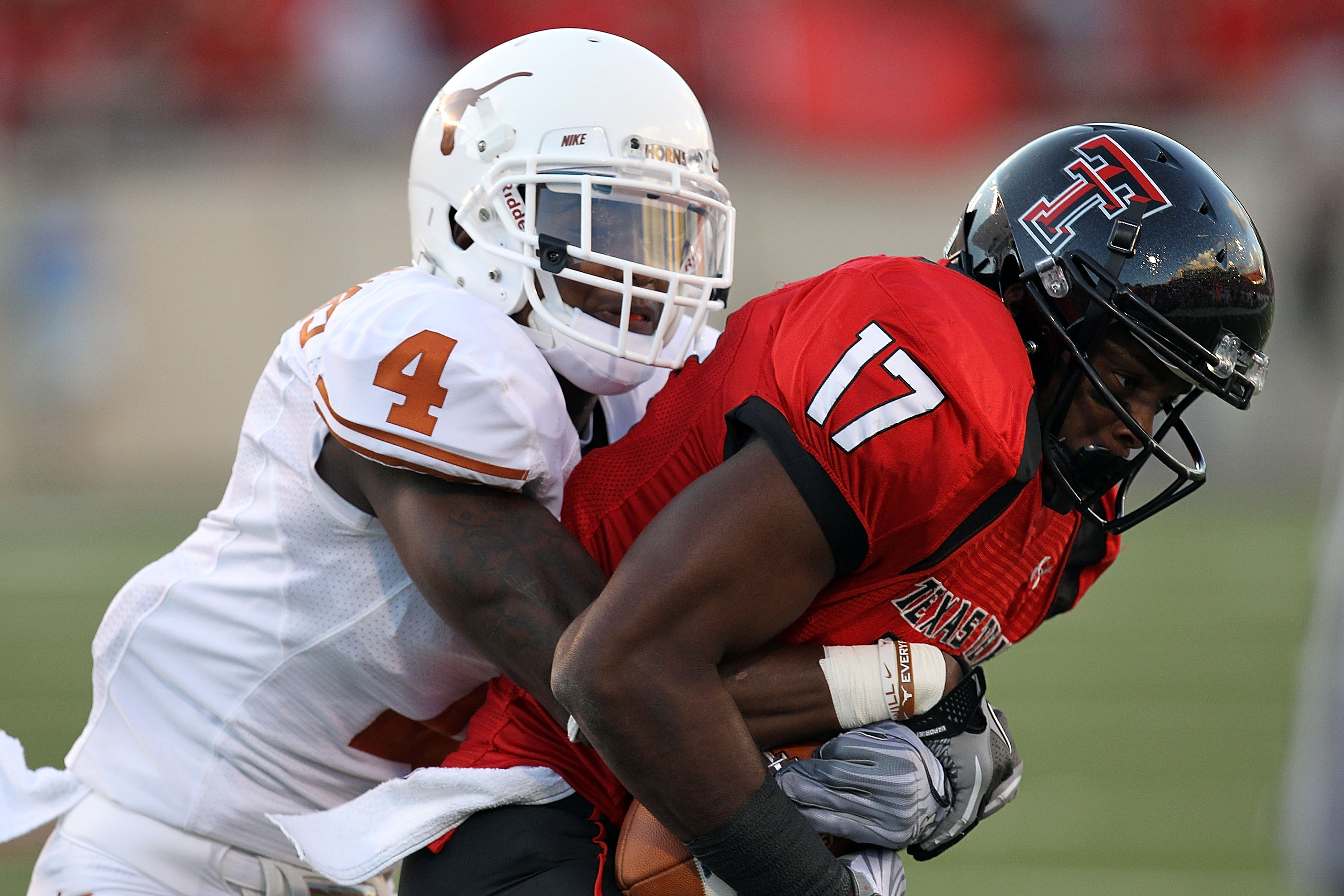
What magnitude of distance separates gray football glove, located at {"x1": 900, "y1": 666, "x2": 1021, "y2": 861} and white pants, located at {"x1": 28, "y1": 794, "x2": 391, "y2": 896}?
1119 mm

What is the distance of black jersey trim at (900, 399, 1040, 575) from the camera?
6.15 ft

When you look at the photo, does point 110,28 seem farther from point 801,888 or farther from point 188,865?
point 801,888

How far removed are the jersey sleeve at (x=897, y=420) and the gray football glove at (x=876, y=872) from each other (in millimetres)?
409

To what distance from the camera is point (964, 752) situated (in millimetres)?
2043

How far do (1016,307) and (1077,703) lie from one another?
160 inches

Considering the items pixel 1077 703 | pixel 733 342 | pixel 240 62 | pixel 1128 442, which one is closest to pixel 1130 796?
pixel 1077 703

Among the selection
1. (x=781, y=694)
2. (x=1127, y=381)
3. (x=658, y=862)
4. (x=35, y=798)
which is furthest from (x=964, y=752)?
(x=35, y=798)

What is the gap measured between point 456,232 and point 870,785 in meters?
1.19

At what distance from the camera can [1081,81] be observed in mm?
12711

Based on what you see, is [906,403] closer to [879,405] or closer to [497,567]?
[879,405]

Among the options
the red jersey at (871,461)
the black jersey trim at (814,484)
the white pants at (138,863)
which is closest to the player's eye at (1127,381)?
the red jersey at (871,461)

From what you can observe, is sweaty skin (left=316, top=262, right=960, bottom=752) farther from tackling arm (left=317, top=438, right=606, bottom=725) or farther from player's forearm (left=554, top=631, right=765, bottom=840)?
player's forearm (left=554, top=631, right=765, bottom=840)

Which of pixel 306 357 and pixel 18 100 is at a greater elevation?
pixel 306 357

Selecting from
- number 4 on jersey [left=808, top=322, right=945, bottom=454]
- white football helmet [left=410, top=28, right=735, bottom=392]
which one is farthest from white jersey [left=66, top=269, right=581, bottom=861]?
number 4 on jersey [left=808, top=322, right=945, bottom=454]
